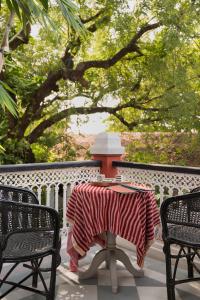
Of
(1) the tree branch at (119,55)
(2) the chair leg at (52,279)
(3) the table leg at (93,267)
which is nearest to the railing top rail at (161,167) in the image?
(3) the table leg at (93,267)

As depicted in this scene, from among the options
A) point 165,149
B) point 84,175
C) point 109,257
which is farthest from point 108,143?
point 165,149

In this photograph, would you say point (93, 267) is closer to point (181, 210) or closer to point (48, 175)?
point (181, 210)

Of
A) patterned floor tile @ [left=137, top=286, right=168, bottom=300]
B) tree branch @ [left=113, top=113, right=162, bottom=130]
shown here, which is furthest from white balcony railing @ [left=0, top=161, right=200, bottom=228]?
tree branch @ [left=113, top=113, right=162, bottom=130]

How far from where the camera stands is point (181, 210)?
8.77 ft

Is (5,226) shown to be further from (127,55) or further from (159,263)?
(127,55)

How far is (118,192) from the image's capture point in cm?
292

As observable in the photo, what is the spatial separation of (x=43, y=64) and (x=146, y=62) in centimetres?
210

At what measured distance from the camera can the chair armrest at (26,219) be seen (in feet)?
8.02

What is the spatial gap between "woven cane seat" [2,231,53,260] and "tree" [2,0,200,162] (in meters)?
4.62

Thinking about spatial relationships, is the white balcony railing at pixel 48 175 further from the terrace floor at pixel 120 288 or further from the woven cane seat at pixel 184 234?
the woven cane seat at pixel 184 234

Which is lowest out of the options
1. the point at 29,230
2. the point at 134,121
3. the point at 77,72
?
the point at 29,230

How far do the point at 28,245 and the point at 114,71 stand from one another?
19.7 feet

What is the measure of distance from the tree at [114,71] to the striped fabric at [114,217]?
166 inches

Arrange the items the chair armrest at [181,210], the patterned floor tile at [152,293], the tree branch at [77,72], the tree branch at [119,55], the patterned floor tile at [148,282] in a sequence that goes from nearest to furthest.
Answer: the chair armrest at [181,210] < the patterned floor tile at [152,293] < the patterned floor tile at [148,282] < the tree branch at [119,55] < the tree branch at [77,72]
